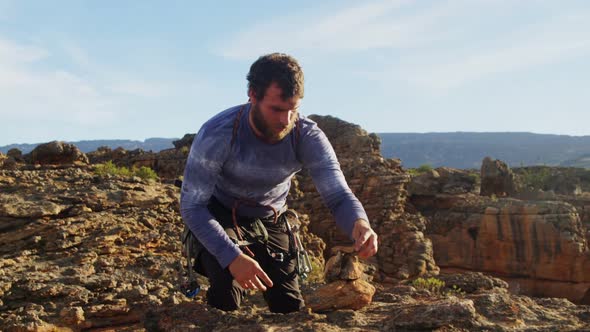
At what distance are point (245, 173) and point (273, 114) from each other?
59 cm

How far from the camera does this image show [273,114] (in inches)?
148

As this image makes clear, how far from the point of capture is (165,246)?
27.1ft

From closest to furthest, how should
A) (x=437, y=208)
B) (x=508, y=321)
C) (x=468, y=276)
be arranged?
(x=508, y=321) < (x=468, y=276) < (x=437, y=208)

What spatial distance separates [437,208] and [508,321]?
2543cm

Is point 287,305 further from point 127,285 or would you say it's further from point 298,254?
point 127,285

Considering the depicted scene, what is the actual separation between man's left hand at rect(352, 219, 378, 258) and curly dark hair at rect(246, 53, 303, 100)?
1.01m

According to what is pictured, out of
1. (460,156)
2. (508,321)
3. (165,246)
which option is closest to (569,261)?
(165,246)

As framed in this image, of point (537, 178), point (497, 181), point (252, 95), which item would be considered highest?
point (252, 95)

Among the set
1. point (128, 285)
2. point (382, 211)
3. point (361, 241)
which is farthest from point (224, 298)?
point (382, 211)

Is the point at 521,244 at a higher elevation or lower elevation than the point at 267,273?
lower

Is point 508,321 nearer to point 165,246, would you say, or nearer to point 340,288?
point 340,288

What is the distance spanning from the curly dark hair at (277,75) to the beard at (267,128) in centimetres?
15

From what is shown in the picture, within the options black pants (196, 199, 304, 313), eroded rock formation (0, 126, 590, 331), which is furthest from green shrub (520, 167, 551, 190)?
black pants (196, 199, 304, 313)

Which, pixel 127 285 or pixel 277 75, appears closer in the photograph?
pixel 277 75
